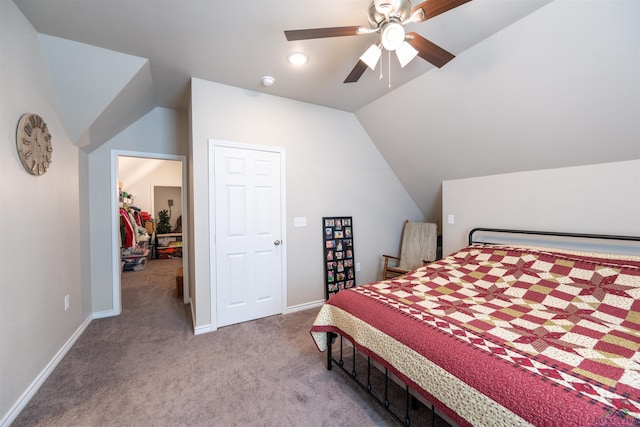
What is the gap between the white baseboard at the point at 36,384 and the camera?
1.58 m

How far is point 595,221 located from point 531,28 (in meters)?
1.67

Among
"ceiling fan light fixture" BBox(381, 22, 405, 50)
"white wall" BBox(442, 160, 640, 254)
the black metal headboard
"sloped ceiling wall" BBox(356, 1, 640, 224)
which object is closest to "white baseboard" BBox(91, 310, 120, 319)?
"ceiling fan light fixture" BBox(381, 22, 405, 50)

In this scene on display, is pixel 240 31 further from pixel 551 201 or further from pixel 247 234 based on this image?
pixel 551 201

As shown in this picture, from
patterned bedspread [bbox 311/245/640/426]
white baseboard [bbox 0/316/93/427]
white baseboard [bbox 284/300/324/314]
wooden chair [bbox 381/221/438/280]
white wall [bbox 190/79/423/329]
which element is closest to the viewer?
patterned bedspread [bbox 311/245/640/426]

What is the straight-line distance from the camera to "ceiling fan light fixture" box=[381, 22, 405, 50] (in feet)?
5.03

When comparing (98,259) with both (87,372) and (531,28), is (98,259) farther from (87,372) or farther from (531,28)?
(531,28)

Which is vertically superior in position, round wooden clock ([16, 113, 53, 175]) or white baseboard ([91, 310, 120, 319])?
round wooden clock ([16, 113, 53, 175])

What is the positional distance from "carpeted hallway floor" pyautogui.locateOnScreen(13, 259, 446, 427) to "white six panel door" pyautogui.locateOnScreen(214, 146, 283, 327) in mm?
257

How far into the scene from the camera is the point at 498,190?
2.92m

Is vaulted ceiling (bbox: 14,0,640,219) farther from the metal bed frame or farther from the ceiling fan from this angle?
the metal bed frame

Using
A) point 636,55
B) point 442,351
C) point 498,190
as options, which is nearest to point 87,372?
point 442,351

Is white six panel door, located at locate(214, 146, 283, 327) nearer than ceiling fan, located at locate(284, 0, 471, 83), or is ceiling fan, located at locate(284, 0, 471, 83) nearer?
ceiling fan, located at locate(284, 0, 471, 83)

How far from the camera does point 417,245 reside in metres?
3.85

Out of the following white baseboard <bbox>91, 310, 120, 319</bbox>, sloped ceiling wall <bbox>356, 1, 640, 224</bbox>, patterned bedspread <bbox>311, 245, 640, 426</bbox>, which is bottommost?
white baseboard <bbox>91, 310, 120, 319</bbox>
